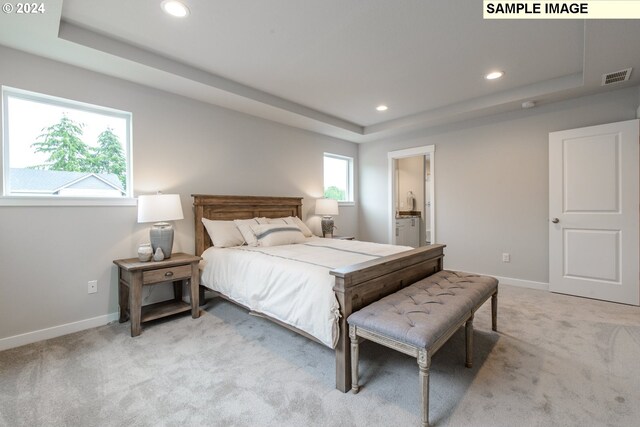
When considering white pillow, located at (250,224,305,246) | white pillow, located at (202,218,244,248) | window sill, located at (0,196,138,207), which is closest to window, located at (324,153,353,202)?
white pillow, located at (250,224,305,246)

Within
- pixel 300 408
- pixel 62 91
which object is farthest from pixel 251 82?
pixel 300 408

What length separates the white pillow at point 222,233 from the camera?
326 cm

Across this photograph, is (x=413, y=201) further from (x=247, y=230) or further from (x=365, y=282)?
(x=365, y=282)

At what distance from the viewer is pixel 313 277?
1.98 meters

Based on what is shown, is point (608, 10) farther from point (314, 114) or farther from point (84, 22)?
point (84, 22)

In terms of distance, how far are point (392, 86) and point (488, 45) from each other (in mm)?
1081

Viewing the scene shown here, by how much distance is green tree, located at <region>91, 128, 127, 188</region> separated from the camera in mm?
2816

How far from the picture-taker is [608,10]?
1.91m

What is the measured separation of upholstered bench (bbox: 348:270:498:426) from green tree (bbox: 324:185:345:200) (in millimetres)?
3233

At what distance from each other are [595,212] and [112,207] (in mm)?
5207

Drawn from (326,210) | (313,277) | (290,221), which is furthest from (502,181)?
(313,277)

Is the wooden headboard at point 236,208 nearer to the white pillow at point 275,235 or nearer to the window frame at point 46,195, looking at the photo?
the white pillow at point 275,235

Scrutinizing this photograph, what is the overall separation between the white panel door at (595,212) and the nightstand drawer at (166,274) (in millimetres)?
4266

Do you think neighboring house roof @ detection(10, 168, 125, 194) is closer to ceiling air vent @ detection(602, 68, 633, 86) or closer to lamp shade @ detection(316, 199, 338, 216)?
lamp shade @ detection(316, 199, 338, 216)
